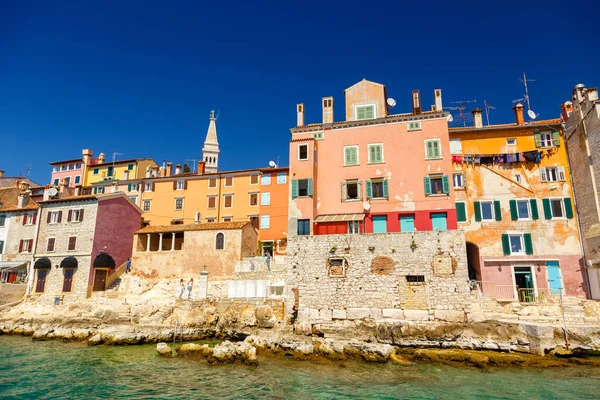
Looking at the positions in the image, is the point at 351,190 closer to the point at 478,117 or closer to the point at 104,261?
the point at 478,117

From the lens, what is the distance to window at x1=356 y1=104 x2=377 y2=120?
32250 millimetres

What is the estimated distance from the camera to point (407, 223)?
2917cm

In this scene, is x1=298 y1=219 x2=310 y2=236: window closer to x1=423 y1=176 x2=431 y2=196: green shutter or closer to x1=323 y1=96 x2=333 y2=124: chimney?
A: x1=323 y1=96 x2=333 y2=124: chimney

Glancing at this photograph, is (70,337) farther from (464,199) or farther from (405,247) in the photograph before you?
(464,199)

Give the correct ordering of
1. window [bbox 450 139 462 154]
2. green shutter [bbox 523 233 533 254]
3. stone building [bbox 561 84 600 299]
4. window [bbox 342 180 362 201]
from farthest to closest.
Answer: window [bbox 450 139 462 154] → window [bbox 342 180 362 201] → green shutter [bbox 523 233 533 254] → stone building [bbox 561 84 600 299]

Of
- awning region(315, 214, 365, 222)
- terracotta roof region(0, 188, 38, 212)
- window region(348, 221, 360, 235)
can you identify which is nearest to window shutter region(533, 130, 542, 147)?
awning region(315, 214, 365, 222)

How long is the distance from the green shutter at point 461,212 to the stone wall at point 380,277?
20.0 feet

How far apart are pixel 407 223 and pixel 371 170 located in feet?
16.8

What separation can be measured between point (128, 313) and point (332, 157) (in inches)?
792

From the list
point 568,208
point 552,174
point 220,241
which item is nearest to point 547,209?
point 568,208

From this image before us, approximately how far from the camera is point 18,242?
130ft

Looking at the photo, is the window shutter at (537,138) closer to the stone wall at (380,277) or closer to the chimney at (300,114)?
the stone wall at (380,277)

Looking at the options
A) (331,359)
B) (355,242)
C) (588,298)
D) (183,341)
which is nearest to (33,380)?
(183,341)

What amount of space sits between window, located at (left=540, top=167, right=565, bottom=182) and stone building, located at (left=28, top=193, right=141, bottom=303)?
125ft
